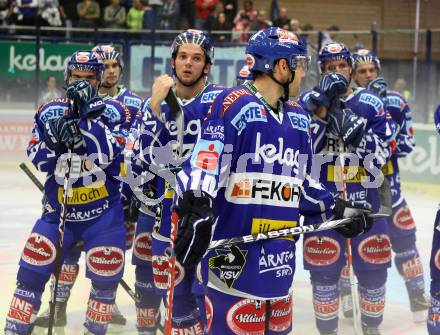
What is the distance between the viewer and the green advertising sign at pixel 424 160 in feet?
43.4

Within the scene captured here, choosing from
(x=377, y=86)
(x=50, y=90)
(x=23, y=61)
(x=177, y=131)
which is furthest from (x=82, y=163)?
(x=23, y=61)

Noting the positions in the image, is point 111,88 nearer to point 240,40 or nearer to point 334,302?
point 334,302

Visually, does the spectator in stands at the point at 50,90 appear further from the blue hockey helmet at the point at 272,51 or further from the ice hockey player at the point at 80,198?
the blue hockey helmet at the point at 272,51

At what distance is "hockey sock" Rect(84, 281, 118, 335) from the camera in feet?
19.6

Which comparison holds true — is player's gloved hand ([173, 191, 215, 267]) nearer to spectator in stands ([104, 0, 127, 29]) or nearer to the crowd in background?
the crowd in background

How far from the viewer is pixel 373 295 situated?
6645 millimetres

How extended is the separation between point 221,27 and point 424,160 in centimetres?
427

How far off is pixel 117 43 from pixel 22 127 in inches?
77.3

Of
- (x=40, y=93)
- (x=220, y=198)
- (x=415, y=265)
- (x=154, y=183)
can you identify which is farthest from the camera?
(x=40, y=93)

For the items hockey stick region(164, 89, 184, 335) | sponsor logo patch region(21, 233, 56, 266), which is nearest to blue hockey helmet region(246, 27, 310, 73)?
hockey stick region(164, 89, 184, 335)

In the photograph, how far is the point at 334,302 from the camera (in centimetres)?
652

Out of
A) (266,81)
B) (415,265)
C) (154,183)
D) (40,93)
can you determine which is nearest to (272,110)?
(266,81)

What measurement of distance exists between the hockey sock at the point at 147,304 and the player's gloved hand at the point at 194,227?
253 cm

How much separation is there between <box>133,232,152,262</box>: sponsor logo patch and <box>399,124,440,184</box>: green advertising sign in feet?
25.0
